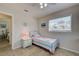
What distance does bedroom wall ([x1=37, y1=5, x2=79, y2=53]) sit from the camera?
1337 millimetres

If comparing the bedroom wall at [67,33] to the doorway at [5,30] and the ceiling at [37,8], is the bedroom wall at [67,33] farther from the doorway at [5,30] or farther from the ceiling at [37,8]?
the doorway at [5,30]

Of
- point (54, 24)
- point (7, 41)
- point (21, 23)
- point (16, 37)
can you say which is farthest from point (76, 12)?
point (7, 41)

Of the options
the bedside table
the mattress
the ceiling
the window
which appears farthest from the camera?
the mattress

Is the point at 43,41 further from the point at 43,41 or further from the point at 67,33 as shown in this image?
the point at 67,33

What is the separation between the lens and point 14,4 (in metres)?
1.18

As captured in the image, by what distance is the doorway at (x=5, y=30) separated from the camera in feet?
4.22

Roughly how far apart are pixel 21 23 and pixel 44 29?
517mm

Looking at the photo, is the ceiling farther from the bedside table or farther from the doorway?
the bedside table

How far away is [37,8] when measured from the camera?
1305 millimetres

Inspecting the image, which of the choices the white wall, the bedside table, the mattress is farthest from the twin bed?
the white wall

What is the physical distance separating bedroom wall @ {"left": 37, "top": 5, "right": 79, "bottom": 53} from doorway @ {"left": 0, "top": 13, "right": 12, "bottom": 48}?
61cm

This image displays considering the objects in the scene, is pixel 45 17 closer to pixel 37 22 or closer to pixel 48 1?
pixel 37 22

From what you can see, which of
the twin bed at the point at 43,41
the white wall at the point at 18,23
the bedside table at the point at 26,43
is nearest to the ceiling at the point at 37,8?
the white wall at the point at 18,23

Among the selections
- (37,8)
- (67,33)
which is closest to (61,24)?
(67,33)
